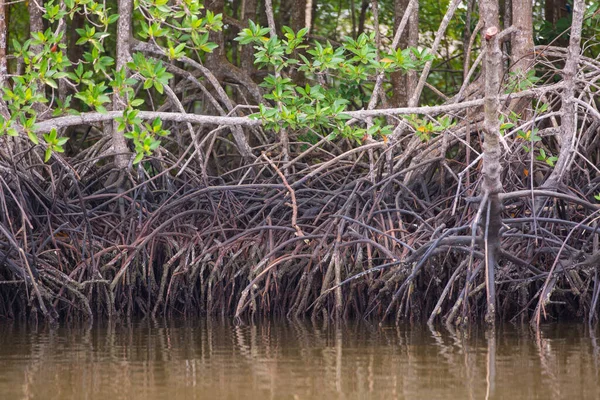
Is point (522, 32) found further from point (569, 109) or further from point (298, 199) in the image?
point (298, 199)

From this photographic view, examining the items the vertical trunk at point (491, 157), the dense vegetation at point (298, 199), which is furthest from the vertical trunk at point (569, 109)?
the vertical trunk at point (491, 157)

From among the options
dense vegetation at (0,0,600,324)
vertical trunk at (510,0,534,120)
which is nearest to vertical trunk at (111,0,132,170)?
dense vegetation at (0,0,600,324)

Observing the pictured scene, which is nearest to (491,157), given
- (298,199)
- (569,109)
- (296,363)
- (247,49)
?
(569,109)

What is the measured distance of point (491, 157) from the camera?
457 cm

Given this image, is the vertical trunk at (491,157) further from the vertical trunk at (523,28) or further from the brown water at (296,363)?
the vertical trunk at (523,28)

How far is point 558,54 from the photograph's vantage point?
616 cm

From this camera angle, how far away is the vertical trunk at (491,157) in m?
4.40

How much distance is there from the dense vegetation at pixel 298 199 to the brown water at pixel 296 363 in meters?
0.32

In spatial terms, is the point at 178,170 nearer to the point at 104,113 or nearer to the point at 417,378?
the point at 104,113

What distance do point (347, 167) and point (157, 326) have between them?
5.31 feet

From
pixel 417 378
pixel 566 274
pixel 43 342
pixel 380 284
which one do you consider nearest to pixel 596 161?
pixel 566 274

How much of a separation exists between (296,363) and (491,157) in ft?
4.20

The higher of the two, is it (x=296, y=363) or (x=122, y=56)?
(x=122, y=56)

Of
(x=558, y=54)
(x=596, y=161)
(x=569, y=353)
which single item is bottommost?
(x=569, y=353)
